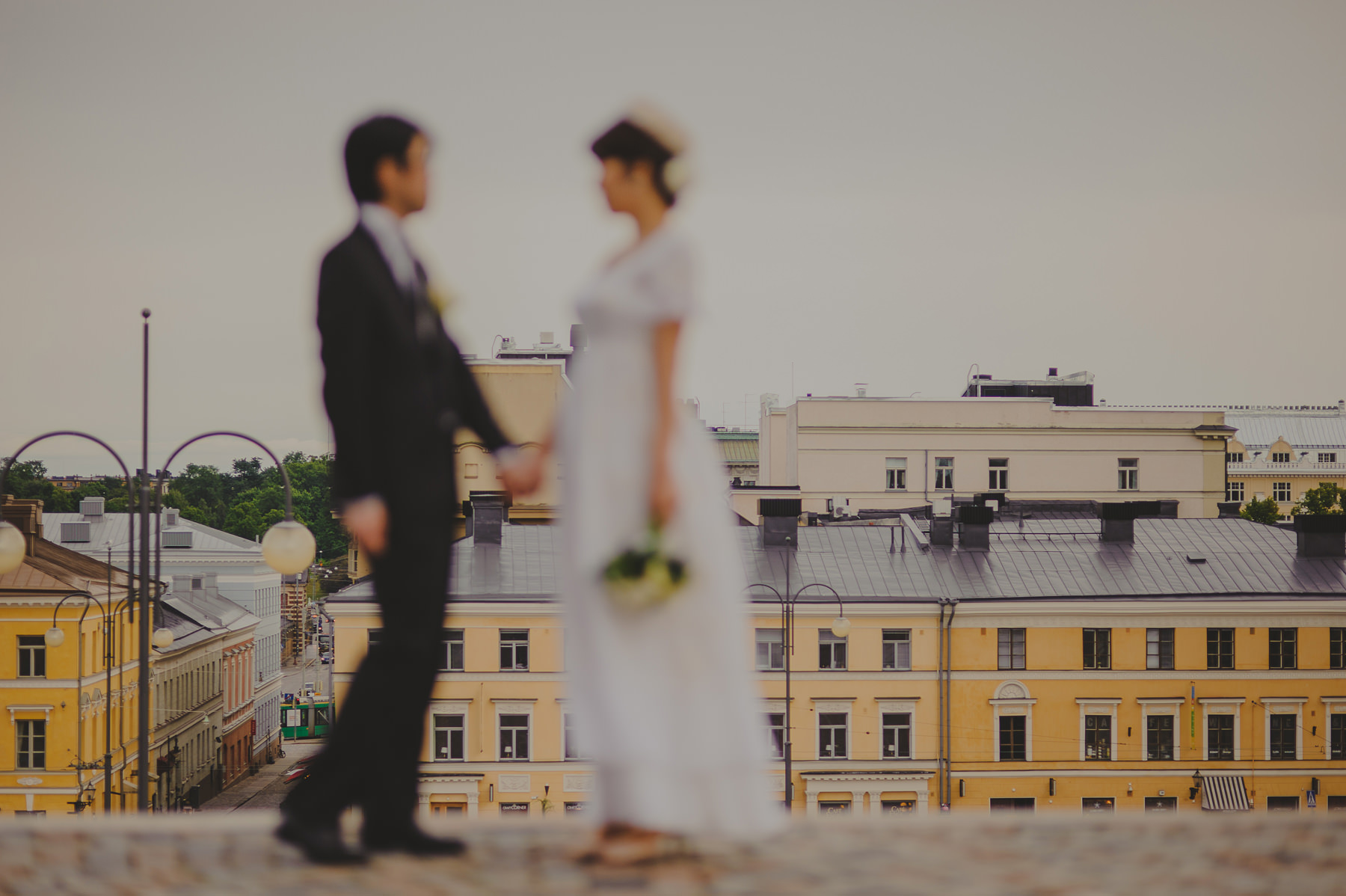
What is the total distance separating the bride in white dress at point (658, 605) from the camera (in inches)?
193

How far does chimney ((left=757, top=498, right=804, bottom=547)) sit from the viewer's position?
37844 mm

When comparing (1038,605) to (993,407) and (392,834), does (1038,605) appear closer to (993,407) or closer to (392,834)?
(993,407)

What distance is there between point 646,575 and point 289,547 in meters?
7.70

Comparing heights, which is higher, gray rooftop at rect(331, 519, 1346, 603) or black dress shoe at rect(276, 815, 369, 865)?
black dress shoe at rect(276, 815, 369, 865)

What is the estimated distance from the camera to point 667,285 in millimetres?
4949

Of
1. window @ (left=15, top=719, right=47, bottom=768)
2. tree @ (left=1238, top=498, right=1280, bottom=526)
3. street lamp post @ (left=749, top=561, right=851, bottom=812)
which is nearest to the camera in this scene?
street lamp post @ (left=749, top=561, right=851, bottom=812)

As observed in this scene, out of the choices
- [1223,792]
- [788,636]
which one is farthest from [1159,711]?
[788,636]

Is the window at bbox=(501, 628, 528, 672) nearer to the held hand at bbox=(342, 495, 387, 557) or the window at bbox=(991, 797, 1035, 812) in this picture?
the window at bbox=(991, 797, 1035, 812)

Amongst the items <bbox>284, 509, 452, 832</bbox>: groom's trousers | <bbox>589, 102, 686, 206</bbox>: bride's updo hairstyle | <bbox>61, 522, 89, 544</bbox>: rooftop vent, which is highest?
<bbox>589, 102, 686, 206</bbox>: bride's updo hairstyle

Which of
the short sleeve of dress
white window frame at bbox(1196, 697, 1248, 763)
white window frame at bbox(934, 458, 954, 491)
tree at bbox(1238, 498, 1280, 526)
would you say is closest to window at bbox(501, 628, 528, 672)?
white window frame at bbox(1196, 697, 1248, 763)

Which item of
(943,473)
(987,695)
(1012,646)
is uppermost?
(943,473)

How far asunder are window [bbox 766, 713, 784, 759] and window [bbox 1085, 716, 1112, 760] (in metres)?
8.58

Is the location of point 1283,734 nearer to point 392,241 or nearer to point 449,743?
point 449,743

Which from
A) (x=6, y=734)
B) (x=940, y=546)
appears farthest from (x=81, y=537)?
(x=940, y=546)
